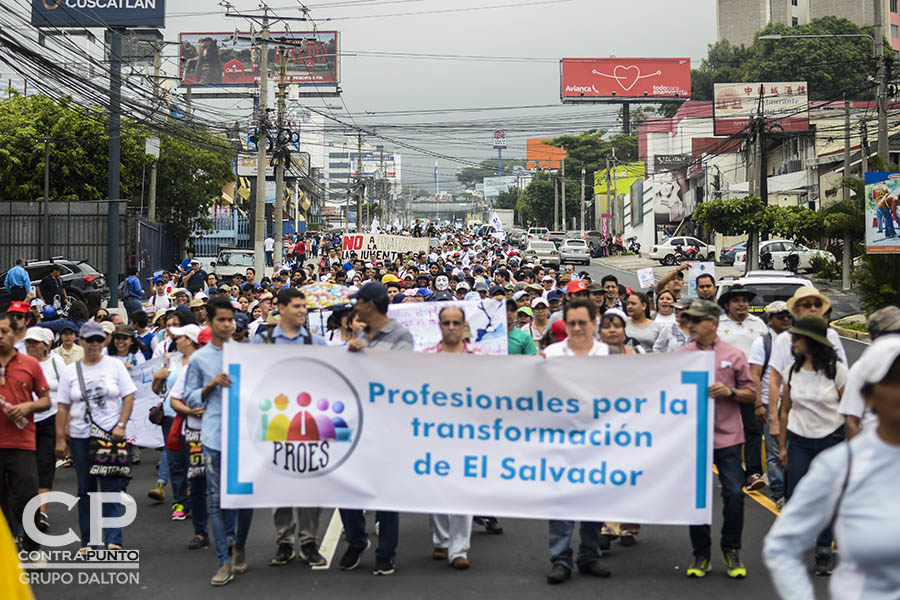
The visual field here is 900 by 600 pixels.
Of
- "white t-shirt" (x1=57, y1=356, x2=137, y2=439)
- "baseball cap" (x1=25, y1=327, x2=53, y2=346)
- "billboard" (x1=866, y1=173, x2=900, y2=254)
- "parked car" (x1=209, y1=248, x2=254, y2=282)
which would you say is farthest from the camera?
"parked car" (x1=209, y1=248, x2=254, y2=282)

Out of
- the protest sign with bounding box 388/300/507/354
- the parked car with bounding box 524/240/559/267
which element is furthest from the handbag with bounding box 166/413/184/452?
the parked car with bounding box 524/240/559/267

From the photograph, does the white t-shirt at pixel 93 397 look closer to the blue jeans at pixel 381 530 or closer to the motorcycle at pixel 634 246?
the blue jeans at pixel 381 530

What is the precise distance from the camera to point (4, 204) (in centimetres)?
3484

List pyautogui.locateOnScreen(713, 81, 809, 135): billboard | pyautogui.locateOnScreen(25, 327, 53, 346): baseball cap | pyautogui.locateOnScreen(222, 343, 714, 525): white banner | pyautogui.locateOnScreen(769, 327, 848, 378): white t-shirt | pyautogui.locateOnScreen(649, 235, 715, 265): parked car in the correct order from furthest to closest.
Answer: pyautogui.locateOnScreen(713, 81, 809, 135): billboard, pyautogui.locateOnScreen(649, 235, 715, 265): parked car, pyautogui.locateOnScreen(25, 327, 53, 346): baseball cap, pyautogui.locateOnScreen(769, 327, 848, 378): white t-shirt, pyautogui.locateOnScreen(222, 343, 714, 525): white banner

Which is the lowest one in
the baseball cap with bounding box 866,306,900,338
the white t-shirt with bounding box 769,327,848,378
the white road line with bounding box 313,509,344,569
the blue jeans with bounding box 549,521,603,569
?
the white road line with bounding box 313,509,344,569

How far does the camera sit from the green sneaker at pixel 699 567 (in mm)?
6852

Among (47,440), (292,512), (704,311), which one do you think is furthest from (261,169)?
(704,311)

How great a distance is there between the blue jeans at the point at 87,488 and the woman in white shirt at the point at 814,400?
467 cm

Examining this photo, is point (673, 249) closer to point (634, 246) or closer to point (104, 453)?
point (634, 246)

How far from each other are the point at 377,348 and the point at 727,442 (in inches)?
92.5

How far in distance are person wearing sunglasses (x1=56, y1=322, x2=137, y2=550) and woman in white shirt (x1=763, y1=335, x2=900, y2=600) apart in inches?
213

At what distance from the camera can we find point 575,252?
176 ft

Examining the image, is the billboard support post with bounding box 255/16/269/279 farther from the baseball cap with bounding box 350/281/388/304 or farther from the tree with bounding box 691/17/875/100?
the tree with bounding box 691/17/875/100

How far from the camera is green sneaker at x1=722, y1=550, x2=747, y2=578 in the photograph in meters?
6.80
